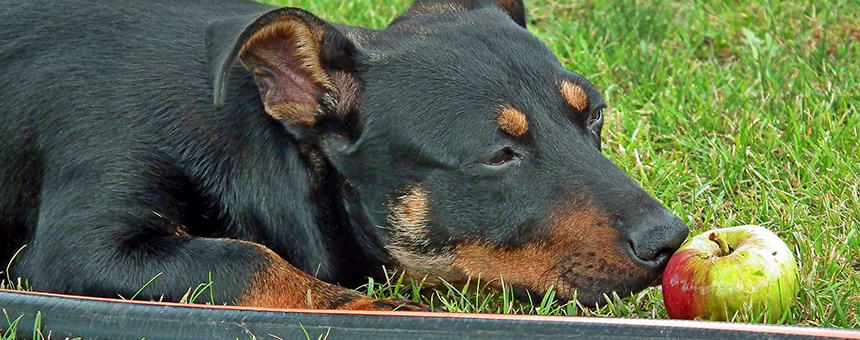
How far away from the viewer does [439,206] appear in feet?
12.7

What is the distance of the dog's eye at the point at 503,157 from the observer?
3.82 metres

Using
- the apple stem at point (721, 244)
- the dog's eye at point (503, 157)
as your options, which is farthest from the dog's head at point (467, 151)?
the apple stem at point (721, 244)

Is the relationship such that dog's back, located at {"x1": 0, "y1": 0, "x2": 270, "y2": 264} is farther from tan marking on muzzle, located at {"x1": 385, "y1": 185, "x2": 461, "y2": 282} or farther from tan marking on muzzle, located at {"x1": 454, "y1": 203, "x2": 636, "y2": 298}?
tan marking on muzzle, located at {"x1": 454, "y1": 203, "x2": 636, "y2": 298}

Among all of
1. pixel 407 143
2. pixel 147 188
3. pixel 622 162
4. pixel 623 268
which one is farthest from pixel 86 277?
pixel 622 162

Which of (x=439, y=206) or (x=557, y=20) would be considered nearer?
(x=439, y=206)

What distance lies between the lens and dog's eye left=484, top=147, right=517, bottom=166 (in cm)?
382

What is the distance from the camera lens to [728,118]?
18.6 feet

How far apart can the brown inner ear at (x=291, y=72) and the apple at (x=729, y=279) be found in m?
1.25

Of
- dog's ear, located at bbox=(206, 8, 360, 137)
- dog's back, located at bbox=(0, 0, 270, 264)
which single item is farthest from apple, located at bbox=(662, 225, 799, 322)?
dog's back, located at bbox=(0, 0, 270, 264)

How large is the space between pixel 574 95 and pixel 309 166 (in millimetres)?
885

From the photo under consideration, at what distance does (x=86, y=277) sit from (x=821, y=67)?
4.02 m

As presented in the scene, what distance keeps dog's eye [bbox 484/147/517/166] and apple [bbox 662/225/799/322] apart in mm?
580

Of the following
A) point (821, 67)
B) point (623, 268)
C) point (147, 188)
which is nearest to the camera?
point (623, 268)

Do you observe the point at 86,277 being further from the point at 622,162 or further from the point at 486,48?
the point at 622,162
